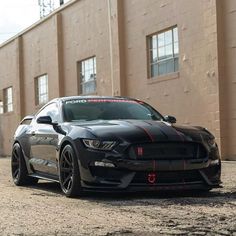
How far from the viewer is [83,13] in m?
24.9

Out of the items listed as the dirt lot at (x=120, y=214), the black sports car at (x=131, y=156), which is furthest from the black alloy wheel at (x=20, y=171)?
the black sports car at (x=131, y=156)

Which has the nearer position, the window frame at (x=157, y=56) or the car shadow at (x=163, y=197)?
the car shadow at (x=163, y=197)

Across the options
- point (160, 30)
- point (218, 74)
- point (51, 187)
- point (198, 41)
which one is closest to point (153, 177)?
point (51, 187)

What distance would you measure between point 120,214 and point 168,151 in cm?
147

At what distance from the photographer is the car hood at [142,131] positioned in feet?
25.8

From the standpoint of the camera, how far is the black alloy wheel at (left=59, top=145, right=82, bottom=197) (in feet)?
26.3

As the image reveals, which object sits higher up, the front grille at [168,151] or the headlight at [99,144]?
the headlight at [99,144]

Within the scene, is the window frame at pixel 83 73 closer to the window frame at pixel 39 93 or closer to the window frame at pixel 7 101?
the window frame at pixel 39 93

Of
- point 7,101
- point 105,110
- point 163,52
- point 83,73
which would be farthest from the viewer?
point 7,101

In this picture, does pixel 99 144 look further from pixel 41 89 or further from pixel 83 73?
pixel 41 89

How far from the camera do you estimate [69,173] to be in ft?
27.2

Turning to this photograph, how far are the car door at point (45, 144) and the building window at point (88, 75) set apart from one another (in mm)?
13907

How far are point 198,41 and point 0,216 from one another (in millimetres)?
11439

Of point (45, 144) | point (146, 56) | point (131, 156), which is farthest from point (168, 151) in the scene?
point (146, 56)
